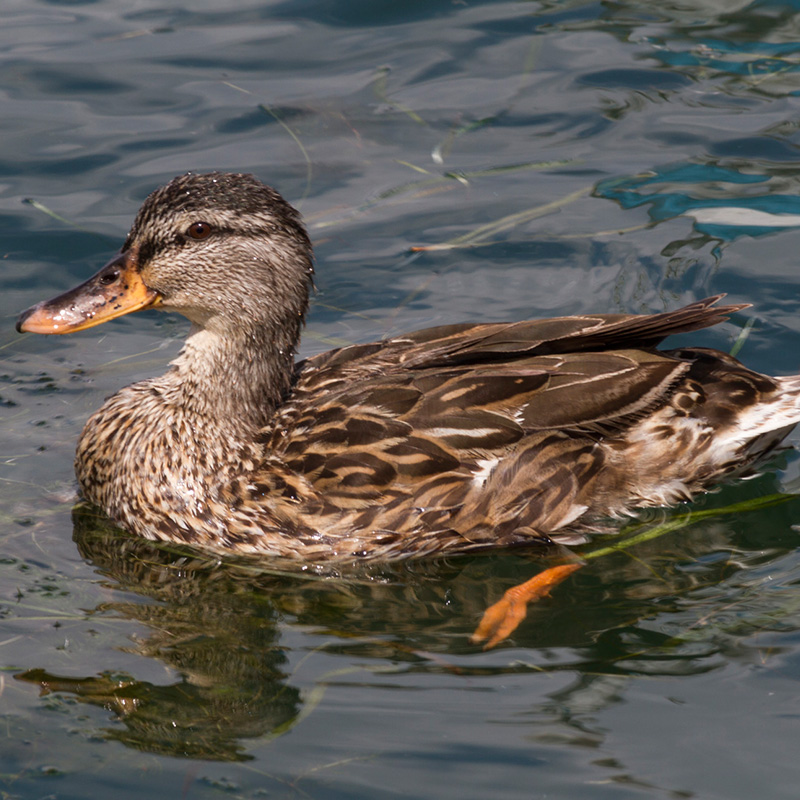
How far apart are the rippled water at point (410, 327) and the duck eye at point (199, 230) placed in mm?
1584

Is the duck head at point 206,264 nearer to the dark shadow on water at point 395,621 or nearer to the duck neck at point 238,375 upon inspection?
the duck neck at point 238,375

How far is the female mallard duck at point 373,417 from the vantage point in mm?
5770

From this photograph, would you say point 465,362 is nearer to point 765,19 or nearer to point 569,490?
point 569,490

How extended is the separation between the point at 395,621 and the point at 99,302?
2.12 meters

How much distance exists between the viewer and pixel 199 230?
5832 mm

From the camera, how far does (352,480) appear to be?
227 inches

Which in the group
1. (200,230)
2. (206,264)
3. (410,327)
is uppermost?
(200,230)

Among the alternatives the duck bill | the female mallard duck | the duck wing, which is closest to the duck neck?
the female mallard duck

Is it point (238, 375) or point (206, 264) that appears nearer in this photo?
point (206, 264)

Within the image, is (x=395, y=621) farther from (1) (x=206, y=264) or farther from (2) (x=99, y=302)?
(2) (x=99, y=302)

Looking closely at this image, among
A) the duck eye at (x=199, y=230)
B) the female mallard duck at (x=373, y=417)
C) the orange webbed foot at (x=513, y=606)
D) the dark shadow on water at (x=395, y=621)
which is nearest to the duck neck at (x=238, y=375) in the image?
the female mallard duck at (x=373, y=417)

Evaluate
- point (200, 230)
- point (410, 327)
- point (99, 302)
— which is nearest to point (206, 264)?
point (200, 230)

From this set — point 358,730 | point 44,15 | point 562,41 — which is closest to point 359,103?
point 562,41

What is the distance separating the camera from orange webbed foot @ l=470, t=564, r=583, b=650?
5371 mm
